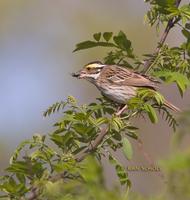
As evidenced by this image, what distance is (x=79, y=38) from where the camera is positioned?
555 inches

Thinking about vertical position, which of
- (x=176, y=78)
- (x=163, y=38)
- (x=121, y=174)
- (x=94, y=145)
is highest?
(x=163, y=38)

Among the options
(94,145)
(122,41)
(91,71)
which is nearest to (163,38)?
(122,41)

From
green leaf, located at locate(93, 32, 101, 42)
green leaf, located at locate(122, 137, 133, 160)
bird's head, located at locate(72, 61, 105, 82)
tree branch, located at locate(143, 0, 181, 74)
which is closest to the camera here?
green leaf, located at locate(122, 137, 133, 160)

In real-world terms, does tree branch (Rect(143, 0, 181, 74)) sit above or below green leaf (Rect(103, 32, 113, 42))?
below

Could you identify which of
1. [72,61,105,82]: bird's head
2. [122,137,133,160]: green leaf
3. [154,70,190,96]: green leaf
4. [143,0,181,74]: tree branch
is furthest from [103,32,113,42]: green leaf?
[72,61,105,82]: bird's head

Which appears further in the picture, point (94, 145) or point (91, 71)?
point (91, 71)

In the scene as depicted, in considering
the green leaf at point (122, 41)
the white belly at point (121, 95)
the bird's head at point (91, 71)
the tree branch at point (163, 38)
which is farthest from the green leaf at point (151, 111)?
the bird's head at point (91, 71)

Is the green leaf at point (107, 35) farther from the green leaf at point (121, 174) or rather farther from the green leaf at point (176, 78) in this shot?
the green leaf at point (121, 174)

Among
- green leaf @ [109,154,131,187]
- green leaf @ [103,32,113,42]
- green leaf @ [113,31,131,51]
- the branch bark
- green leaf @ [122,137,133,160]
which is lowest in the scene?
green leaf @ [109,154,131,187]

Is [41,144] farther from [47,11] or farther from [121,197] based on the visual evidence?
[47,11]

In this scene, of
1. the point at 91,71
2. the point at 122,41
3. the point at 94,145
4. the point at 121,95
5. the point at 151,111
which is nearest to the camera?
the point at 94,145

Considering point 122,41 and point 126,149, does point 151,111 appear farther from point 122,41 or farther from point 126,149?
point 122,41

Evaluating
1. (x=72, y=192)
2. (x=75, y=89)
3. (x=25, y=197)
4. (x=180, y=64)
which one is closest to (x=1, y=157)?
(x=75, y=89)

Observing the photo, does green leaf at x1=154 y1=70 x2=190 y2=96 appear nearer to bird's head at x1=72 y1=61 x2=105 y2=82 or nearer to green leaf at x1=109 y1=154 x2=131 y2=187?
green leaf at x1=109 y1=154 x2=131 y2=187
